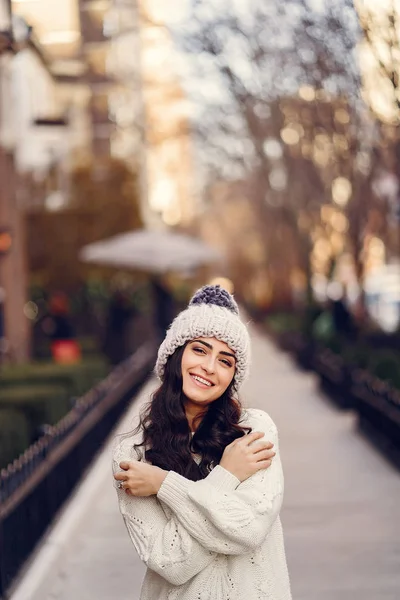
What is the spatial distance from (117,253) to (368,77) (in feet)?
23.2

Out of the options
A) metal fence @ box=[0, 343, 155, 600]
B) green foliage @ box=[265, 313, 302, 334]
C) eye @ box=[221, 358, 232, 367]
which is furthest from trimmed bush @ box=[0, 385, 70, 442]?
green foliage @ box=[265, 313, 302, 334]

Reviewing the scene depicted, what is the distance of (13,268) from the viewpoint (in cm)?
1967

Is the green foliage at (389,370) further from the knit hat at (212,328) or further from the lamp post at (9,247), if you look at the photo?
the knit hat at (212,328)

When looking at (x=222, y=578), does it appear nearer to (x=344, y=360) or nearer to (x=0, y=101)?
(x=344, y=360)

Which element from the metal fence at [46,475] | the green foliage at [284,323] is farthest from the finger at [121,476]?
the green foliage at [284,323]

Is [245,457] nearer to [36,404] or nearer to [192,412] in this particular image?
[192,412]

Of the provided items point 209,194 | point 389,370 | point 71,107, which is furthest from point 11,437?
point 209,194

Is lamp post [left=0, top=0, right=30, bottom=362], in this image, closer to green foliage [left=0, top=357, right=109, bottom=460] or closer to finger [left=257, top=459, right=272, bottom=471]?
green foliage [left=0, top=357, right=109, bottom=460]

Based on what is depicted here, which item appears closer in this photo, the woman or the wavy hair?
the woman

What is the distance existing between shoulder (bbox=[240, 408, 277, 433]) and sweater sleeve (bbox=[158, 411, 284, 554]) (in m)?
0.25

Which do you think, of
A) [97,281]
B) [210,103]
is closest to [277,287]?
[97,281]

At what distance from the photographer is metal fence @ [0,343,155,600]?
20.6ft

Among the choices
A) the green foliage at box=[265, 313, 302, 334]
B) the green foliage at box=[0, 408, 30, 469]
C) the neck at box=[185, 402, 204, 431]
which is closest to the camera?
the neck at box=[185, 402, 204, 431]

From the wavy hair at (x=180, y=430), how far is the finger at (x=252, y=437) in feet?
0.39
